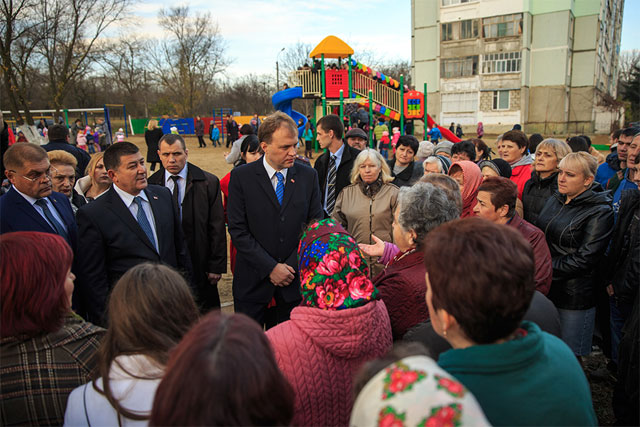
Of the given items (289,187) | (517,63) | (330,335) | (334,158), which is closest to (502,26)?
(517,63)

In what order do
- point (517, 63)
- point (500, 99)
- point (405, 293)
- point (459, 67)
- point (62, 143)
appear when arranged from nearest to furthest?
1. point (405, 293)
2. point (62, 143)
3. point (517, 63)
4. point (500, 99)
5. point (459, 67)

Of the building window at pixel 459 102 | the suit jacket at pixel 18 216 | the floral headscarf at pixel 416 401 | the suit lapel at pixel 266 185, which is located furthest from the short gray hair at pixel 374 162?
the building window at pixel 459 102

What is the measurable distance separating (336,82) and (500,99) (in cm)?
2499

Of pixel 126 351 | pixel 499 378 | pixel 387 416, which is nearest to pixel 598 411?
pixel 499 378

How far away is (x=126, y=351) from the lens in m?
1.42

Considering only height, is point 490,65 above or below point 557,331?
above

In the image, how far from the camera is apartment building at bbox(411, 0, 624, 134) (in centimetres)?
3628

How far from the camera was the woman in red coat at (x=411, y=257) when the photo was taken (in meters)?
2.00

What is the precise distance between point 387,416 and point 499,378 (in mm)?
421

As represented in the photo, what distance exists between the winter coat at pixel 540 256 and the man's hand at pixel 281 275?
5.30 feet

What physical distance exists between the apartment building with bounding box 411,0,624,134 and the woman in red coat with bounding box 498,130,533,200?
3609 centimetres

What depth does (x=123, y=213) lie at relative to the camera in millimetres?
2818

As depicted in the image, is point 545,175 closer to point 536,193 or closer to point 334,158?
point 536,193

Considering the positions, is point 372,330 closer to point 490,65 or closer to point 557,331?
point 557,331
